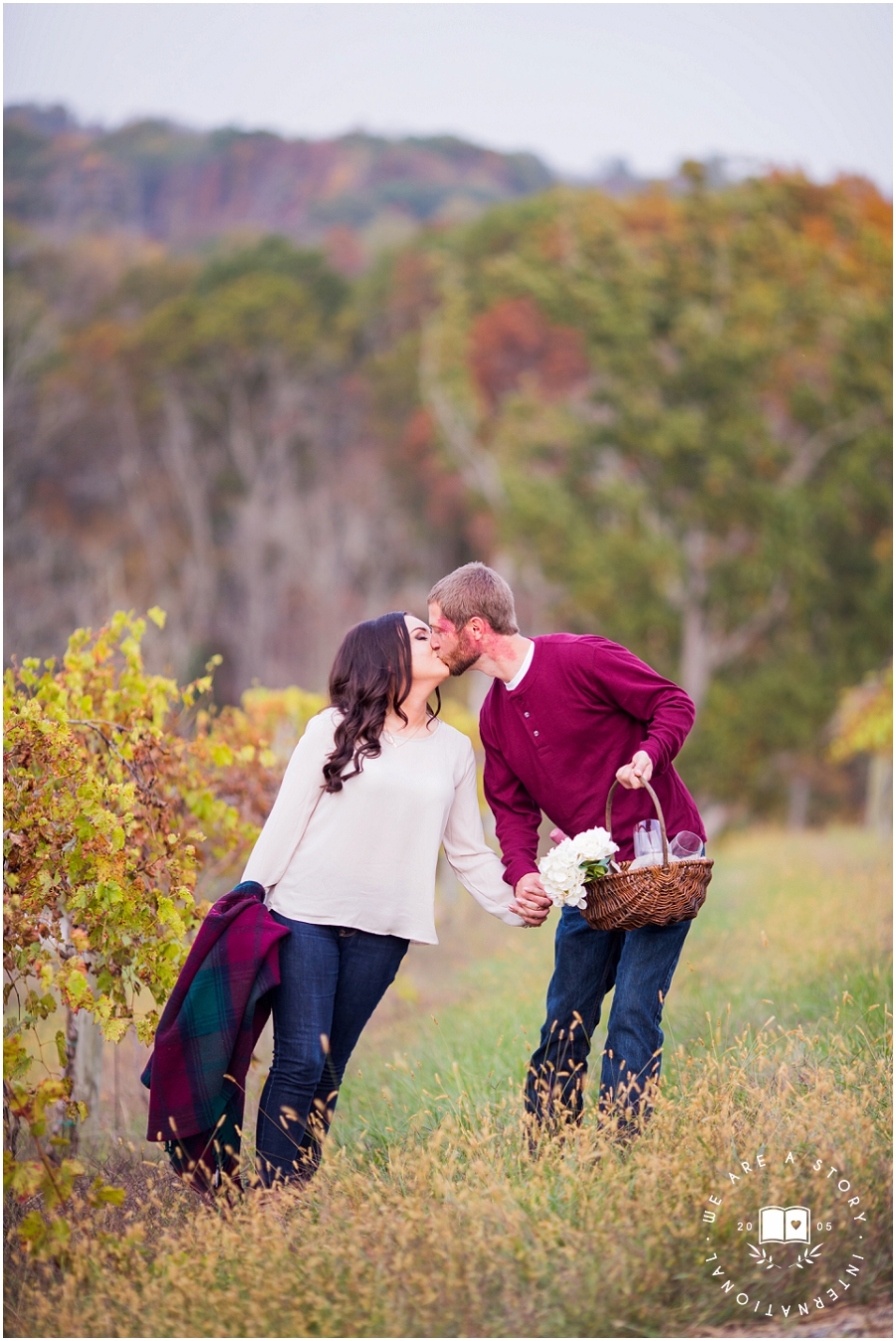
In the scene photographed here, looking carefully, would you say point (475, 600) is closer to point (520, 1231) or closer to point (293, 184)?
point (520, 1231)

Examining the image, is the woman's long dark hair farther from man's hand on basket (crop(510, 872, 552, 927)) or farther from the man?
man's hand on basket (crop(510, 872, 552, 927))

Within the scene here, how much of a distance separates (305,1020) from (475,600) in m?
1.34

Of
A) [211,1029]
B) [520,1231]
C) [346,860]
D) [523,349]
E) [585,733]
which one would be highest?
[523,349]

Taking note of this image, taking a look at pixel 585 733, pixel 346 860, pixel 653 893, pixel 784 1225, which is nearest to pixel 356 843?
pixel 346 860

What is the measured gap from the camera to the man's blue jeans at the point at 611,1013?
3.44 meters

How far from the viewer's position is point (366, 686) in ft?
11.6

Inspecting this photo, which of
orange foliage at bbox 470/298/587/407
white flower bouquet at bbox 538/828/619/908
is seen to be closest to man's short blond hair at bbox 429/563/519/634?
white flower bouquet at bbox 538/828/619/908

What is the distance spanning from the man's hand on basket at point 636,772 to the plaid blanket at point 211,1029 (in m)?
1.06

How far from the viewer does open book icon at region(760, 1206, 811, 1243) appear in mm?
2939

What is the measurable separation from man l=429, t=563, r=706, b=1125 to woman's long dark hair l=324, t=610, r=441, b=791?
143 mm

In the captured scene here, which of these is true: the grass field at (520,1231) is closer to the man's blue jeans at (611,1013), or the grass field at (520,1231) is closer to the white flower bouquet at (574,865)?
the man's blue jeans at (611,1013)

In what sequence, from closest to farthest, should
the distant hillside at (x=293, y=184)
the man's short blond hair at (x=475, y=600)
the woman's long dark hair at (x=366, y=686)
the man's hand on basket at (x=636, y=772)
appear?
the man's hand on basket at (x=636, y=772), the woman's long dark hair at (x=366, y=686), the man's short blond hair at (x=475, y=600), the distant hillside at (x=293, y=184)

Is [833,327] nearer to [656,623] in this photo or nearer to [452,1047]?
[656,623]

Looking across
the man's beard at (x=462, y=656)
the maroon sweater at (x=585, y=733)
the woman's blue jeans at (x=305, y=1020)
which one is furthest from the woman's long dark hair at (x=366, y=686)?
the woman's blue jeans at (x=305, y=1020)
